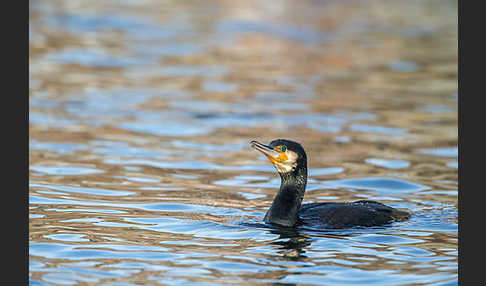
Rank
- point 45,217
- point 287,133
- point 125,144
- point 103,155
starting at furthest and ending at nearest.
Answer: point 287,133 < point 125,144 < point 103,155 < point 45,217

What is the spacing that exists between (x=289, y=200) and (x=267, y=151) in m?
0.60

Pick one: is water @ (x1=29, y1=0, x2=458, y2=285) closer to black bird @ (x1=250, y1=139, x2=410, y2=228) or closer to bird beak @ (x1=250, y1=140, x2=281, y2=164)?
black bird @ (x1=250, y1=139, x2=410, y2=228)

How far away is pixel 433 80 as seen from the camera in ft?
72.9

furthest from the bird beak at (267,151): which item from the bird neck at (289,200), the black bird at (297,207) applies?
the bird neck at (289,200)

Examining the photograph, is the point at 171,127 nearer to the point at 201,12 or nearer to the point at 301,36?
the point at 301,36

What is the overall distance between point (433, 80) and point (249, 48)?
240 inches

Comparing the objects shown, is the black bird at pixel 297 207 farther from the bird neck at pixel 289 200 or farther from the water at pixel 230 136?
the water at pixel 230 136

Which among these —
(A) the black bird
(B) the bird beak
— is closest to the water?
(A) the black bird

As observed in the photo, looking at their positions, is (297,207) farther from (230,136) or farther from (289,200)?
(230,136)

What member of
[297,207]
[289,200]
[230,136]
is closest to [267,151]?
[289,200]

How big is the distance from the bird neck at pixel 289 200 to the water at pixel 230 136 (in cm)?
20
